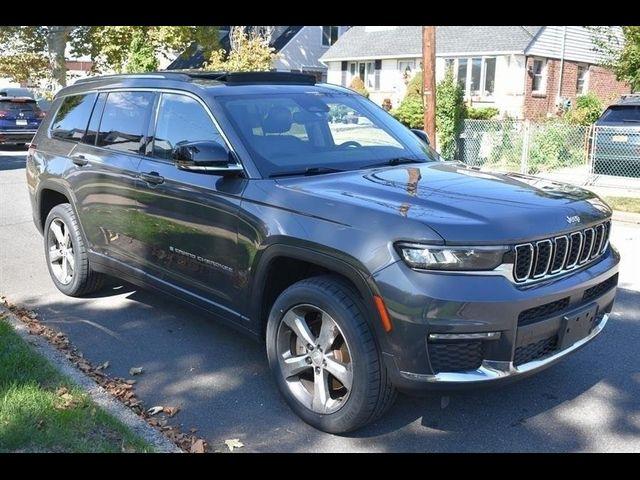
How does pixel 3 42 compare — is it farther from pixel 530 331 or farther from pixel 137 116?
pixel 530 331

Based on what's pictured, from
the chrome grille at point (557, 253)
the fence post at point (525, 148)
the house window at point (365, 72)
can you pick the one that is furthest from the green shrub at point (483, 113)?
the chrome grille at point (557, 253)

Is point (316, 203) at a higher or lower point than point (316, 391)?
higher

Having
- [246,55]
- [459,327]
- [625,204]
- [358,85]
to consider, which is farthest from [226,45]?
[459,327]

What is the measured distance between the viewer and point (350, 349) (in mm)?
3361

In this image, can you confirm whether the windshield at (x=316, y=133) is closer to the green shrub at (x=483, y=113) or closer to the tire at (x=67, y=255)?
the tire at (x=67, y=255)

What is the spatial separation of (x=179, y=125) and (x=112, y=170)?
780 millimetres

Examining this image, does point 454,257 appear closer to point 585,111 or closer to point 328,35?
point 585,111

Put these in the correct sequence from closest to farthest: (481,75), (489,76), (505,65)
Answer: (505,65) < (489,76) < (481,75)

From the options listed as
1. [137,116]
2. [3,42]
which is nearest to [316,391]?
[137,116]

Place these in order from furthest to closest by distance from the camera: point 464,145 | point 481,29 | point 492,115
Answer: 1. point 481,29
2. point 492,115
3. point 464,145

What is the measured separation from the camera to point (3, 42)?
3534 cm

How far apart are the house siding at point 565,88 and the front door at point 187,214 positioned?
968 inches

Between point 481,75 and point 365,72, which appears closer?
point 481,75
